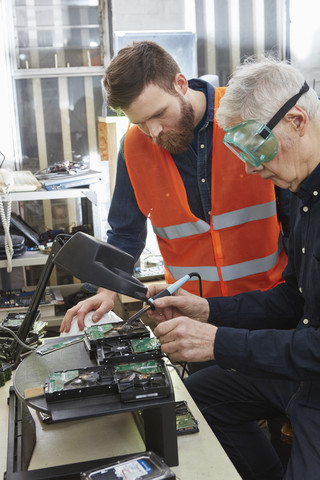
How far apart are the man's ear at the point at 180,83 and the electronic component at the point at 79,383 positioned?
99 centimetres

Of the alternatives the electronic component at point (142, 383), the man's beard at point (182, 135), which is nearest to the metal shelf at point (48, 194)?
the man's beard at point (182, 135)

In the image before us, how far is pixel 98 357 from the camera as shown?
4.09 feet

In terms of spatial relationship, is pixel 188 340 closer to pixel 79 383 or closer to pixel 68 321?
pixel 79 383

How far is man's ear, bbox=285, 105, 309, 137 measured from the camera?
1.27m

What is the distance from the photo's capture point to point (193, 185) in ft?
6.33

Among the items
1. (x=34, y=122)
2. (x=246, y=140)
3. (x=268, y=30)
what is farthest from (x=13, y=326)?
(x=268, y=30)

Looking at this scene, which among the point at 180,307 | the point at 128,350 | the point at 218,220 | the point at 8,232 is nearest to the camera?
the point at 128,350

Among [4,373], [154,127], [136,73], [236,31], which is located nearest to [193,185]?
[154,127]

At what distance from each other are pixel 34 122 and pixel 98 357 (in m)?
2.85

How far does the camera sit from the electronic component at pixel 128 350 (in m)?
1.22

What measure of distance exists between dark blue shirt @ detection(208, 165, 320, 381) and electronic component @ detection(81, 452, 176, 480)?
1.27ft

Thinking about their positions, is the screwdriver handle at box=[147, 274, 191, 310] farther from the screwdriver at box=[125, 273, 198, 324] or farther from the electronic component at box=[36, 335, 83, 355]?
the electronic component at box=[36, 335, 83, 355]

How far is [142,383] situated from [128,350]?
18 cm

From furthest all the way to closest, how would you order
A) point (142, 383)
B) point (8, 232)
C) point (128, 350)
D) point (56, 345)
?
1. point (8, 232)
2. point (56, 345)
3. point (128, 350)
4. point (142, 383)
